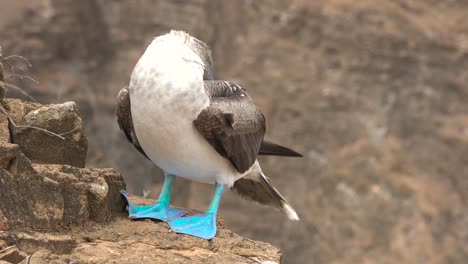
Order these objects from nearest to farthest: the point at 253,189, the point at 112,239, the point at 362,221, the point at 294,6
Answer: the point at 112,239 < the point at 253,189 < the point at 362,221 < the point at 294,6

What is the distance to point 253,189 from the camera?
20.9 feet

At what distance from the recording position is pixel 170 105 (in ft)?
16.8

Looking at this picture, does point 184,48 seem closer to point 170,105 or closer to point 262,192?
point 170,105

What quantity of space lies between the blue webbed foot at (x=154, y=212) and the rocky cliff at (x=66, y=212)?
0.05m

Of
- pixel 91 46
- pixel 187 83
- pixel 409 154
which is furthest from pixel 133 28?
pixel 187 83

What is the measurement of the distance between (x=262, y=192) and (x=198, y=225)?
1.21m

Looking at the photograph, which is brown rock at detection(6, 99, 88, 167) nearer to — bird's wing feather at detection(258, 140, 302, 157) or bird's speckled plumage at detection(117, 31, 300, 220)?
bird's speckled plumage at detection(117, 31, 300, 220)

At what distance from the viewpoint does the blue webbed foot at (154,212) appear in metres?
5.27

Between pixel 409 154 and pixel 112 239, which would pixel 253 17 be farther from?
pixel 112 239

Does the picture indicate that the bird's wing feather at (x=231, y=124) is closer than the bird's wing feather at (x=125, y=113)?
Yes

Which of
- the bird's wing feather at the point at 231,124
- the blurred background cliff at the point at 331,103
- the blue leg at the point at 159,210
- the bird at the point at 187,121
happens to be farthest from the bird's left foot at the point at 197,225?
the blurred background cliff at the point at 331,103

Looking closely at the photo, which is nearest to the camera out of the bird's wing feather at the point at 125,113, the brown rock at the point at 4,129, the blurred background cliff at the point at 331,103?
the brown rock at the point at 4,129

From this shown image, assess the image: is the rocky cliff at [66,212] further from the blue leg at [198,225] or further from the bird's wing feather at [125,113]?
the bird's wing feather at [125,113]

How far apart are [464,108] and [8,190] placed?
835 centimetres
